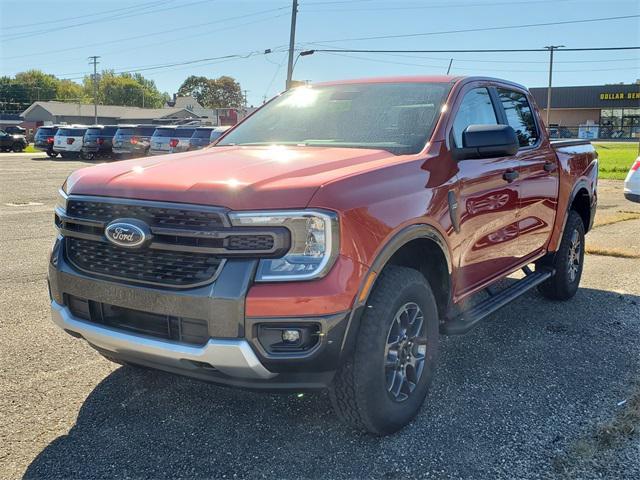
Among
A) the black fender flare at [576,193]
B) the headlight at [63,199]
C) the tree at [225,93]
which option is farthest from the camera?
the tree at [225,93]

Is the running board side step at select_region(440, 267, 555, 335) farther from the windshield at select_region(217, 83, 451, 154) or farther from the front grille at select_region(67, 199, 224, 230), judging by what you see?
Result: the front grille at select_region(67, 199, 224, 230)

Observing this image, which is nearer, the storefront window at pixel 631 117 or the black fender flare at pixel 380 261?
the black fender flare at pixel 380 261

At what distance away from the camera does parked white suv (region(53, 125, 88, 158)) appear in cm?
2897

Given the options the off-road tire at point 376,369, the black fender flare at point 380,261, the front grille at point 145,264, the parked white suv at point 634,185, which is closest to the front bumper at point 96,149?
the parked white suv at point 634,185

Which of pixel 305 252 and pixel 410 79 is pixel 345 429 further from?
pixel 410 79

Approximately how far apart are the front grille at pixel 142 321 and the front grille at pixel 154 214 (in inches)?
16.3

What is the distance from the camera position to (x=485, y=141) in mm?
3492

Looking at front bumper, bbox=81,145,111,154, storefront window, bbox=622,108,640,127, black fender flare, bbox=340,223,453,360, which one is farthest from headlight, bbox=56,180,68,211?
storefront window, bbox=622,108,640,127

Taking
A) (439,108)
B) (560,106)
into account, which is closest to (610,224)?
(439,108)

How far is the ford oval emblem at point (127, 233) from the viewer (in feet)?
8.94

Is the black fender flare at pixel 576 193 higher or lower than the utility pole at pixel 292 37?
lower

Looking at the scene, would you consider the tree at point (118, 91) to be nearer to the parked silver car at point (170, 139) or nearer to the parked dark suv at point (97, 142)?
the parked dark suv at point (97, 142)

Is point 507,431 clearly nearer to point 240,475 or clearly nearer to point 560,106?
point 240,475

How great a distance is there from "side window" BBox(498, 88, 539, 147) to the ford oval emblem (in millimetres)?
3062
